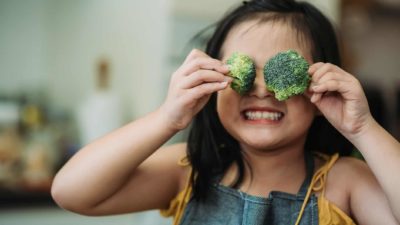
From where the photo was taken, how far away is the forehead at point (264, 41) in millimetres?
872

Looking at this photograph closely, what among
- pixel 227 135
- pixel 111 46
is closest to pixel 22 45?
pixel 111 46

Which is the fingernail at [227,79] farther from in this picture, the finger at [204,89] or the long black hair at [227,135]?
the long black hair at [227,135]

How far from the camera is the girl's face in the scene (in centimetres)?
86

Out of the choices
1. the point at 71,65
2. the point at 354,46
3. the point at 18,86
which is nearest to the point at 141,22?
the point at 71,65

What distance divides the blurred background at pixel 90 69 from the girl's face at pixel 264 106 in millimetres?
673

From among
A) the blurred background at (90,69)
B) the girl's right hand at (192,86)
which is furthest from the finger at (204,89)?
the blurred background at (90,69)

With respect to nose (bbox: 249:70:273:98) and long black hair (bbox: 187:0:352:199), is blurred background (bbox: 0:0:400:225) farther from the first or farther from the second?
nose (bbox: 249:70:273:98)

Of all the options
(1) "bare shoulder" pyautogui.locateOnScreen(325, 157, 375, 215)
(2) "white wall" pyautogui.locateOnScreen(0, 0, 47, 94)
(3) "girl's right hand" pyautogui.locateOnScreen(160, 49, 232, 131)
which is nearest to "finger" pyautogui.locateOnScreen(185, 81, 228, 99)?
(3) "girl's right hand" pyautogui.locateOnScreen(160, 49, 232, 131)

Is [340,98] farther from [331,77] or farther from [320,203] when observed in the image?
[320,203]

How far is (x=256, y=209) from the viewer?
90 cm

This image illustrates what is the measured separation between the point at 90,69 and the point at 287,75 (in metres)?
1.64

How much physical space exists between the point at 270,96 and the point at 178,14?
0.92 meters

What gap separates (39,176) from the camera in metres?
1.88

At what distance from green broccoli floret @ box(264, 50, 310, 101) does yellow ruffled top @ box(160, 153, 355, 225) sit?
0.20 m
